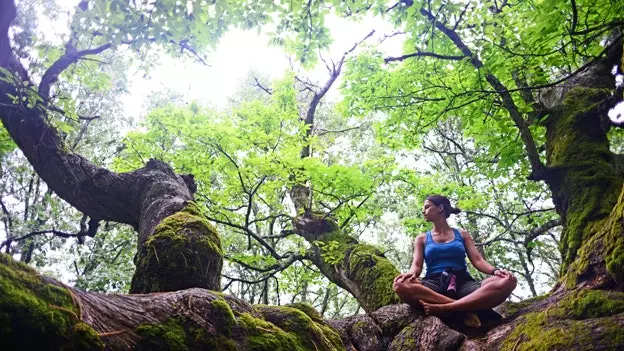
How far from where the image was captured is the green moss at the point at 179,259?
3.44 m

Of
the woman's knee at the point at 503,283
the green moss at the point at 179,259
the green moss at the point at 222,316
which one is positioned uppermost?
the green moss at the point at 179,259

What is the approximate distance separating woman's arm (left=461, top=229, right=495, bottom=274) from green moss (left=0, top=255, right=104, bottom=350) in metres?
3.85

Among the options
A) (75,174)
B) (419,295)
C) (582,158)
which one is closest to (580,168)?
(582,158)

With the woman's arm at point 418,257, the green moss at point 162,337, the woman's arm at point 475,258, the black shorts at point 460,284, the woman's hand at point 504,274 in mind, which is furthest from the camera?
the woman's arm at point 418,257

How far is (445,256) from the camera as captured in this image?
452 cm

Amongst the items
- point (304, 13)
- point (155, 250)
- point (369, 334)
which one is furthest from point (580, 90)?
point (155, 250)

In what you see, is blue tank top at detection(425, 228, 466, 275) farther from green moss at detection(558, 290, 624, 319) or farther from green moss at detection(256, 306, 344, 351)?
green moss at detection(256, 306, 344, 351)

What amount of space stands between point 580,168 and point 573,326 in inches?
129

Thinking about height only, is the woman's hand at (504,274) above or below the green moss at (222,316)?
above

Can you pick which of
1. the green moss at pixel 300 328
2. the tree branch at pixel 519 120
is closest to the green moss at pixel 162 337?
the green moss at pixel 300 328

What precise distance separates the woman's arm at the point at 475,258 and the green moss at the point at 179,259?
2.88 metres

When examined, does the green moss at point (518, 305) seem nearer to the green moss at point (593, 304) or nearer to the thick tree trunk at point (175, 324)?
the green moss at point (593, 304)

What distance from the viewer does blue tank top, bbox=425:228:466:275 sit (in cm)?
447

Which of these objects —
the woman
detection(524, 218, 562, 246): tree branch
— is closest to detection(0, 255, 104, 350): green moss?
the woman
